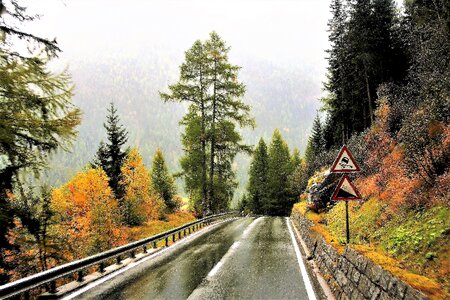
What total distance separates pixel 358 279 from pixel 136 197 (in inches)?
1480

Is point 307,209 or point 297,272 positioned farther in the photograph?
point 307,209

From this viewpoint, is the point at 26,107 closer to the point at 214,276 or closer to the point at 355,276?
the point at 214,276

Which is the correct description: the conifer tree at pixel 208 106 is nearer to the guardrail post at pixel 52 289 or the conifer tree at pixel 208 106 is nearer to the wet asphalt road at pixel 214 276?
the wet asphalt road at pixel 214 276

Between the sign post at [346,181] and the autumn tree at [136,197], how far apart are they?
94.6ft

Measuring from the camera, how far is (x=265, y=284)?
805 centimetres

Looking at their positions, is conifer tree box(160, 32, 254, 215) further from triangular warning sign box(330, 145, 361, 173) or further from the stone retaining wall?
the stone retaining wall

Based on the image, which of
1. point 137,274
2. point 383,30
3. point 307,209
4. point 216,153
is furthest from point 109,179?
point 383,30

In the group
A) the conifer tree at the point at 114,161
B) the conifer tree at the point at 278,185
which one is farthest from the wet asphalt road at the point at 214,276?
the conifer tree at the point at 278,185

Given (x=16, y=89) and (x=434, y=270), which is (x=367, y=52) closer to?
(x=434, y=270)

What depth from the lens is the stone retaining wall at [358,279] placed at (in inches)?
173

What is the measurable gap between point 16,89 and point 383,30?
32912 millimetres

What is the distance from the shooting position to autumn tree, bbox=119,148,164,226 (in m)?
37.7

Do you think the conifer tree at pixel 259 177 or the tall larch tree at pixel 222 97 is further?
the conifer tree at pixel 259 177

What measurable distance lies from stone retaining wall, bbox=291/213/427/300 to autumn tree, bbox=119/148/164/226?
29.5m
